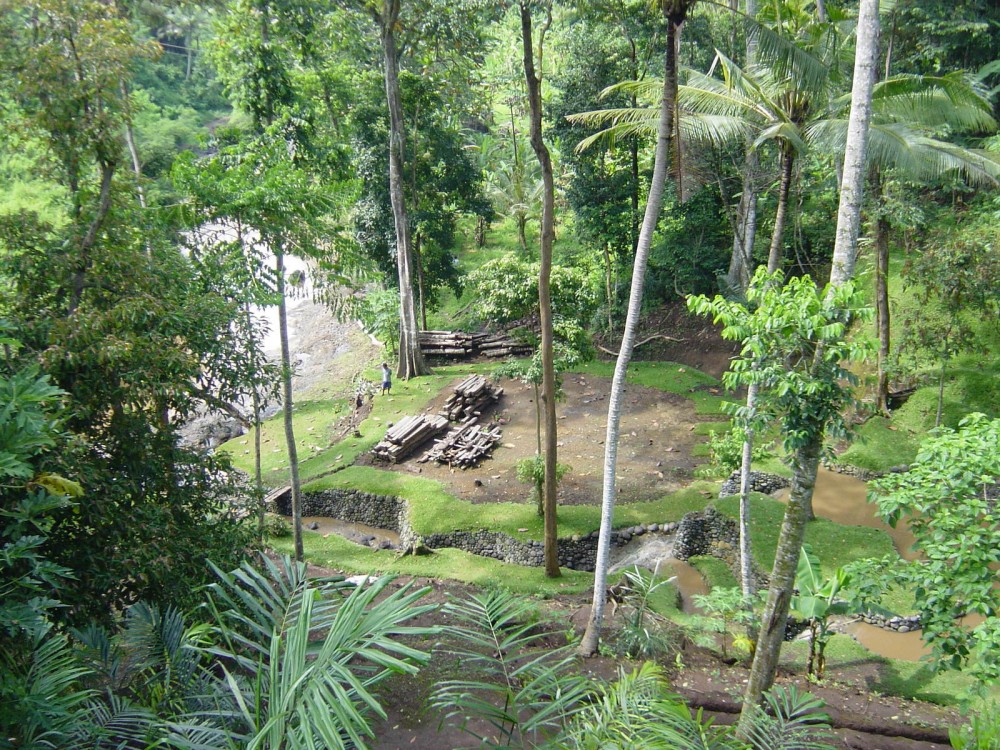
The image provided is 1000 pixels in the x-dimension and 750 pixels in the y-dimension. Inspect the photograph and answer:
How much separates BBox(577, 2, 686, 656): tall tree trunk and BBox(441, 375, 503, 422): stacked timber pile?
10.5m

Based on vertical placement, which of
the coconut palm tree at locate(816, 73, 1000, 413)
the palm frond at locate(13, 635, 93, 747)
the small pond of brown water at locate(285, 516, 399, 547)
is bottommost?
the small pond of brown water at locate(285, 516, 399, 547)

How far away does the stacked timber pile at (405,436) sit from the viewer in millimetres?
17422

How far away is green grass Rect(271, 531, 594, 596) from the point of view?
466 inches

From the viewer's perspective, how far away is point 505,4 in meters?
11.0

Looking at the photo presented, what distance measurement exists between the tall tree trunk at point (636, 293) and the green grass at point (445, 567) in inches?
103

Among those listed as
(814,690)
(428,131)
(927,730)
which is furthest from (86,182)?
(428,131)

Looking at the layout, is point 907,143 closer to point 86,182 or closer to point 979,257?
point 979,257

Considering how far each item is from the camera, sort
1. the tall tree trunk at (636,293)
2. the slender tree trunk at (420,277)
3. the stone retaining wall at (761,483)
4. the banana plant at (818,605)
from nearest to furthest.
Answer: the tall tree trunk at (636,293) < the banana plant at (818,605) < the stone retaining wall at (761,483) < the slender tree trunk at (420,277)

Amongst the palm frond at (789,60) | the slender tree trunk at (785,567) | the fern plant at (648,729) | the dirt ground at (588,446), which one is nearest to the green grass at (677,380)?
the dirt ground at (588,446)

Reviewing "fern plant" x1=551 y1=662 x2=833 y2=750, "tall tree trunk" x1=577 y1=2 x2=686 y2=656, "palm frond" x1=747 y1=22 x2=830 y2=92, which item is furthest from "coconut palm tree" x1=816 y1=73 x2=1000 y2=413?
"fern plant" x1=551 y1=662 x2=833 y2=750

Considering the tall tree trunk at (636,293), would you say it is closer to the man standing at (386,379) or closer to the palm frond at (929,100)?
the palm frond at (929,100)

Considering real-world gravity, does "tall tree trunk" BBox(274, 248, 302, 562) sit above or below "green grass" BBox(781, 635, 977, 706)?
above

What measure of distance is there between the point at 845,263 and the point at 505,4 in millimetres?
7973

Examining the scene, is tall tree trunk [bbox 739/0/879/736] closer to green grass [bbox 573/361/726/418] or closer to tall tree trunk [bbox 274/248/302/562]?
tall tree trunk [bbox 274/248/302/562]
